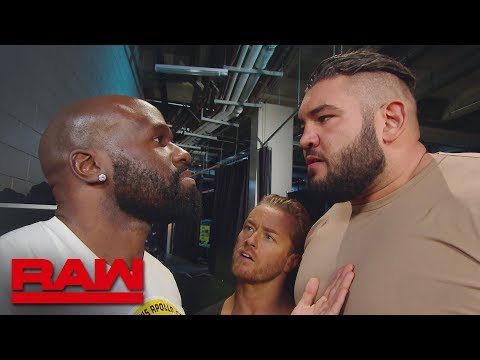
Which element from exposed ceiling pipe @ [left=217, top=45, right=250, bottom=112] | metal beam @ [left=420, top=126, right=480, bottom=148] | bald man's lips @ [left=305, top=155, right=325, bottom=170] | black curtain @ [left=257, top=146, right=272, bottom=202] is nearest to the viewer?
bald man's lips @ [left=305, top=155, right=325, bottom=170]

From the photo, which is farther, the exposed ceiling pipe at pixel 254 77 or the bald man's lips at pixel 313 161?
the exposed ceiling pipe at pixel 254 77

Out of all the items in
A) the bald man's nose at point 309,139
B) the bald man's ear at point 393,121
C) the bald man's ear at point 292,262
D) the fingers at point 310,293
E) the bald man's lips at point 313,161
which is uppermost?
the bald man's ear at point 393,121

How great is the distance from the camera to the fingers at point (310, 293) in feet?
3.98

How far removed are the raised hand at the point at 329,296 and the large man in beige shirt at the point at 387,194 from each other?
0.03m

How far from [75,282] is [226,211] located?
169cm

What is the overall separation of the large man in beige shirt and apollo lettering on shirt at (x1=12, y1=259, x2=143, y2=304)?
651 millimetres

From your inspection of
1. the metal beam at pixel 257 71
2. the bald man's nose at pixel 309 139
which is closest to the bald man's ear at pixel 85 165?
the bald man's nose at pixel 309 139

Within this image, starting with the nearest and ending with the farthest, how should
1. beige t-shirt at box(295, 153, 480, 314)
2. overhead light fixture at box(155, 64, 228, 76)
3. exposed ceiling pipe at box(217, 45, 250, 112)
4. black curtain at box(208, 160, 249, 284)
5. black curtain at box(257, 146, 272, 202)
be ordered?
beige t-shirt at box(295, 153, 480, 314) → exposed ceiling pipe at box(217, 45, 250, 112) → overhead light fixture at box(155, 64, 228, 76) → black curtain at box(257, 146, 272, 202) → black curtain at box(208, 160, 249, 284)

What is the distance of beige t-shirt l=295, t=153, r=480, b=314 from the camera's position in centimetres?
94

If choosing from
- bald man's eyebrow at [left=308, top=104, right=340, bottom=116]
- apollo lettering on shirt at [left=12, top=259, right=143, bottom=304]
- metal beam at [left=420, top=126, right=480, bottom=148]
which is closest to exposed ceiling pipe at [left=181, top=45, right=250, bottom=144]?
bald man's eyebrow at [left=308, top=104, right=340, bottom=116]

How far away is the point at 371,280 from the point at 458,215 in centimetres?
32

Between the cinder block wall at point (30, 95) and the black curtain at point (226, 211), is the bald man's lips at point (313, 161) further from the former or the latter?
the black curtain at point (226, 211)

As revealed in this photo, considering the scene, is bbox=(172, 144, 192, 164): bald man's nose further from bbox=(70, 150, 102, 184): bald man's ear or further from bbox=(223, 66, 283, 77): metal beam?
bbox=(223, 66, 283, 77): metal beam

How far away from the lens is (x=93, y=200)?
1.14 metres
